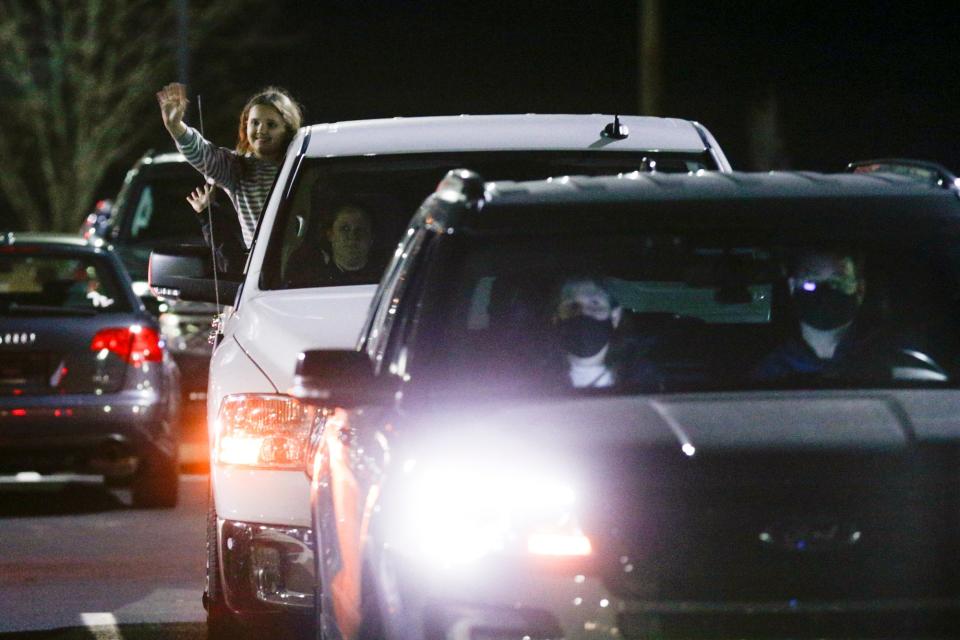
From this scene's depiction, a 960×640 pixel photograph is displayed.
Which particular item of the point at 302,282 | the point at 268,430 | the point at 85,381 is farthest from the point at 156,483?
the point at 268,430

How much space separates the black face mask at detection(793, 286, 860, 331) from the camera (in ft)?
18.6

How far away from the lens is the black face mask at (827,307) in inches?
223

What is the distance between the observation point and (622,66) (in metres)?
49.0

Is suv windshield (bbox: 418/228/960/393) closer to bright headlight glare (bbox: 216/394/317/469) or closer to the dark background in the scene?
bright headlight glare (bbox: 216/394/317/469)

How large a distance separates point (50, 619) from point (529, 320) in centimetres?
391

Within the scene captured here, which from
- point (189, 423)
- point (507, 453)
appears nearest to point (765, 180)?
point (507, 453)

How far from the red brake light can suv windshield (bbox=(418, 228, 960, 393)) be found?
7.01 m

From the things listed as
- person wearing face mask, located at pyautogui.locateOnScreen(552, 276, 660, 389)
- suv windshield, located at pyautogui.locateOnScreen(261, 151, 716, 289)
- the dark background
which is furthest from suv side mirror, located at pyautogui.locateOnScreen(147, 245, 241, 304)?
the dark background

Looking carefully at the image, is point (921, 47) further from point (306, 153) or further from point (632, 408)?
point (632, 408)

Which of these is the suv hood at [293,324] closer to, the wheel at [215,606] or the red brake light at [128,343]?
the wheel at [215,606]

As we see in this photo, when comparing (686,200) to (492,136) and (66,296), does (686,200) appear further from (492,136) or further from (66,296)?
(66,296)

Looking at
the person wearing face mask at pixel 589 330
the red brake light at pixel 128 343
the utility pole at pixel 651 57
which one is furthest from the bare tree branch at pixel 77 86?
the person wearing face mask at pixel 589 330

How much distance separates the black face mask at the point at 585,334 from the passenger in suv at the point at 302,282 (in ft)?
4.60

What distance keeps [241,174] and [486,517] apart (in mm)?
5634
